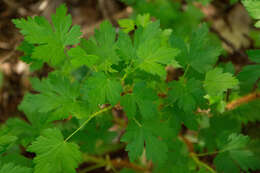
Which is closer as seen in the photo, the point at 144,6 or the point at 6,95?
the point at 144,6

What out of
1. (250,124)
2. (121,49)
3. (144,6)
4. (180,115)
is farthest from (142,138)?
(144,6)

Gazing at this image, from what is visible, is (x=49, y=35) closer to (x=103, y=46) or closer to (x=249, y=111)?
(x=103, y=46)

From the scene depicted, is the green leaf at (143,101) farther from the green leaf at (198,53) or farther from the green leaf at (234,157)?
the green leaf at (234,157)

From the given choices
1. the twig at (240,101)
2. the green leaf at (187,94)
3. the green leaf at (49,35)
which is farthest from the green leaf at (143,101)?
the twig at (240,101)

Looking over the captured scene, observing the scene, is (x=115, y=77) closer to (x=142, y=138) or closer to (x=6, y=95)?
(x=142, y=138)

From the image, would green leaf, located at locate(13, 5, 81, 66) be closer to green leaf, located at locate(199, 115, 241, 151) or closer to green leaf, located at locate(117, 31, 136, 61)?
green leaf, located at locate(117, 31, 136, 61)

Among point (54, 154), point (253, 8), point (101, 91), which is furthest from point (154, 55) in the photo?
point (54, 154)

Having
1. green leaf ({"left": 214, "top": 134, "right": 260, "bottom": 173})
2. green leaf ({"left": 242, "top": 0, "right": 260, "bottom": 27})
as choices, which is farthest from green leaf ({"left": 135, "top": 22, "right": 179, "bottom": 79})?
green leaf ({"left": 214, "top": 134, "right": 260, "bottom": 173})
